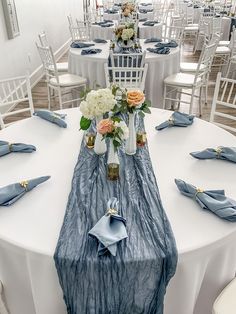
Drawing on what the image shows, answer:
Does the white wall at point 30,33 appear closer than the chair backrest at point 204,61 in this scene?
No

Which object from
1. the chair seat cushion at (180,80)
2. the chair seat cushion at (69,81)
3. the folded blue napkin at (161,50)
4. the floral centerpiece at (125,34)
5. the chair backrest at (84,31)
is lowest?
the chair seat cushion at (69,81)

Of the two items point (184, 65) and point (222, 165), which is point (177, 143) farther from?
point (184, 65)

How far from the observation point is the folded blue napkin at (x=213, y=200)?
3.67 ft

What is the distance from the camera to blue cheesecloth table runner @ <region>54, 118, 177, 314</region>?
0.98 metres

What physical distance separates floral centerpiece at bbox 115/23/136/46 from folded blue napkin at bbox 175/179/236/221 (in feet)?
9.63

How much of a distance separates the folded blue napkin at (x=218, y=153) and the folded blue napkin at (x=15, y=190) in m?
0.79

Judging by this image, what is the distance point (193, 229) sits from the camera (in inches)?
42.7

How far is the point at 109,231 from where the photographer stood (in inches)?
40.2

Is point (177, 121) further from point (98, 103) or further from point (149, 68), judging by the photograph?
point (149, 68)

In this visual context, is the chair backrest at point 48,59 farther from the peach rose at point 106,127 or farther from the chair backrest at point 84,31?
the peach rose at point 106,127

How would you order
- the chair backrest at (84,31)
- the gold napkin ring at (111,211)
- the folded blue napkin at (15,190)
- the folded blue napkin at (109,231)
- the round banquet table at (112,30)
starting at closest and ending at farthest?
the folded blue napkin at (109,231) < the gold napkin ring at (111,211) < the folded blue napkin at (15,190) < the round banquet table at (112,30) < the chair backrest at (84,31)

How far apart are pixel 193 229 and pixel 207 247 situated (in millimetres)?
79

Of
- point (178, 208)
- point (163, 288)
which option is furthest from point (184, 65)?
point (163, 288)

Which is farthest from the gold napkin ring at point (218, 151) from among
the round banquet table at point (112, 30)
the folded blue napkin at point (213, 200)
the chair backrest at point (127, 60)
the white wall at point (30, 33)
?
the round banquet table at point (112, 30)
